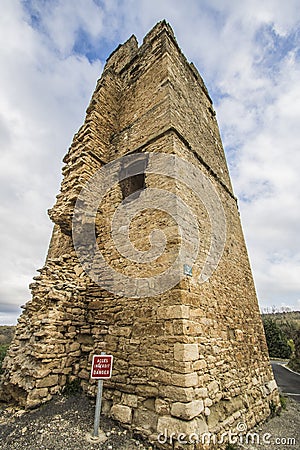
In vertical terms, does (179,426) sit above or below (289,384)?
above

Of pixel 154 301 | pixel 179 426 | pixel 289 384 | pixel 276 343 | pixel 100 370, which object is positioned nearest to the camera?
pixel 179 426

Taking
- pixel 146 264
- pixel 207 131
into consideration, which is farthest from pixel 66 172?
pixel 207 131

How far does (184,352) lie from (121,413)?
144 cm

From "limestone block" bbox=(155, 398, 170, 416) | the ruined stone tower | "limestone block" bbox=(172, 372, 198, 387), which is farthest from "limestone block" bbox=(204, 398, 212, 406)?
"limestone block" bbox=(155, 398, 170, 416)

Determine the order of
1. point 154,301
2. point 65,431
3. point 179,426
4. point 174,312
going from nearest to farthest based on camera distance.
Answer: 1. point 179,426
2. point 65,431
3. point 174,312
4. point 154,301

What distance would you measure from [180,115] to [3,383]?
6.91 m

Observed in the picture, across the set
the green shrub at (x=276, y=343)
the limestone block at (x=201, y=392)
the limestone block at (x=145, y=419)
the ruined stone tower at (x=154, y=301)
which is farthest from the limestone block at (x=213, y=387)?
the green shrub at (x=276, y=343)

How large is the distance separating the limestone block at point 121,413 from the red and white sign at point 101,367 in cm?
70

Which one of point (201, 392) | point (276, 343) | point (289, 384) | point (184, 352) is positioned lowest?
point (289, 384)

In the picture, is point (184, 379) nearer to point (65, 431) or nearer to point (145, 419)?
point (145, 419)

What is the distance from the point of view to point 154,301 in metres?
3.87

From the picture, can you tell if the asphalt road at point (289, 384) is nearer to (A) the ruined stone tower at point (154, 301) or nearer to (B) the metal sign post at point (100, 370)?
(A) the ruined stone tower at point (154, 301)

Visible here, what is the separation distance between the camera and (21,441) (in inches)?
117

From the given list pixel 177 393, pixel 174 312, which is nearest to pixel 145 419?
pixel 177 393
